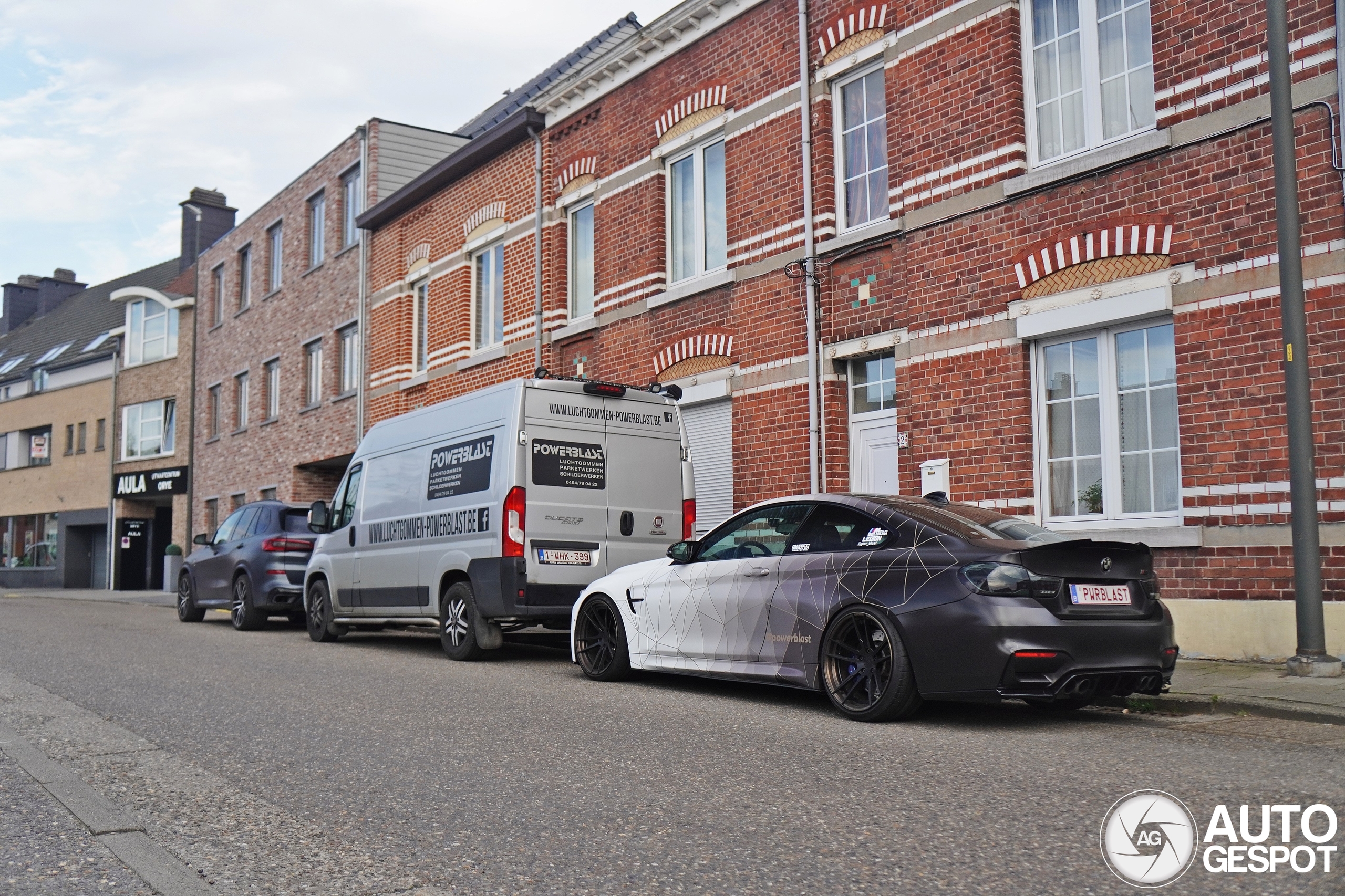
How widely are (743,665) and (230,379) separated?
2621 centimetres

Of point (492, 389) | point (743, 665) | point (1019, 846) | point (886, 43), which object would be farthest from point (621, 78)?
point (1019, 846)

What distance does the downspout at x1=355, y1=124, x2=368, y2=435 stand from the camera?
933 inches

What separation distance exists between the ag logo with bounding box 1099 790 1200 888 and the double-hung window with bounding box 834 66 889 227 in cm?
880

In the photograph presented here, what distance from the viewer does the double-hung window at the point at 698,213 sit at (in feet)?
49.7

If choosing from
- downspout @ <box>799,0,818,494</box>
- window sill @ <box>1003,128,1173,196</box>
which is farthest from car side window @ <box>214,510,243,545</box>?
window sill @ <box>1003,128,1173,196</box>

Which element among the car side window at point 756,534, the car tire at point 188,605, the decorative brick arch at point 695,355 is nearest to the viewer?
the car side window at point 756,534

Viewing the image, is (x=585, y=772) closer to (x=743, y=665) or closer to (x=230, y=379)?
(x=743, y=665)

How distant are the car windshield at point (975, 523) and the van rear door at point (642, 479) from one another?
3.87 m

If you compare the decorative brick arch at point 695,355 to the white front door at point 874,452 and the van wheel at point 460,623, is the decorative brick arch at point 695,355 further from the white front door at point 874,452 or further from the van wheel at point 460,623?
the van wheel at point 460,623

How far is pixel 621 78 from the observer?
1662 cm

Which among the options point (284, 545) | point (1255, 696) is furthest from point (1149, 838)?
point (284, 545)

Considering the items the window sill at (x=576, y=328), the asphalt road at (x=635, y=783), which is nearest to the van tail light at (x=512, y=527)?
the asphalt road at (x=635, y=783)

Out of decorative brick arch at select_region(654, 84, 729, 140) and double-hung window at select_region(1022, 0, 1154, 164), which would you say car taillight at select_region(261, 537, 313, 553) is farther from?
double-hung window at select_region(1022, 0, 1154, 164)

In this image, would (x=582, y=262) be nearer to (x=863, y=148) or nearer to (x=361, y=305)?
(x=863, y=148)
